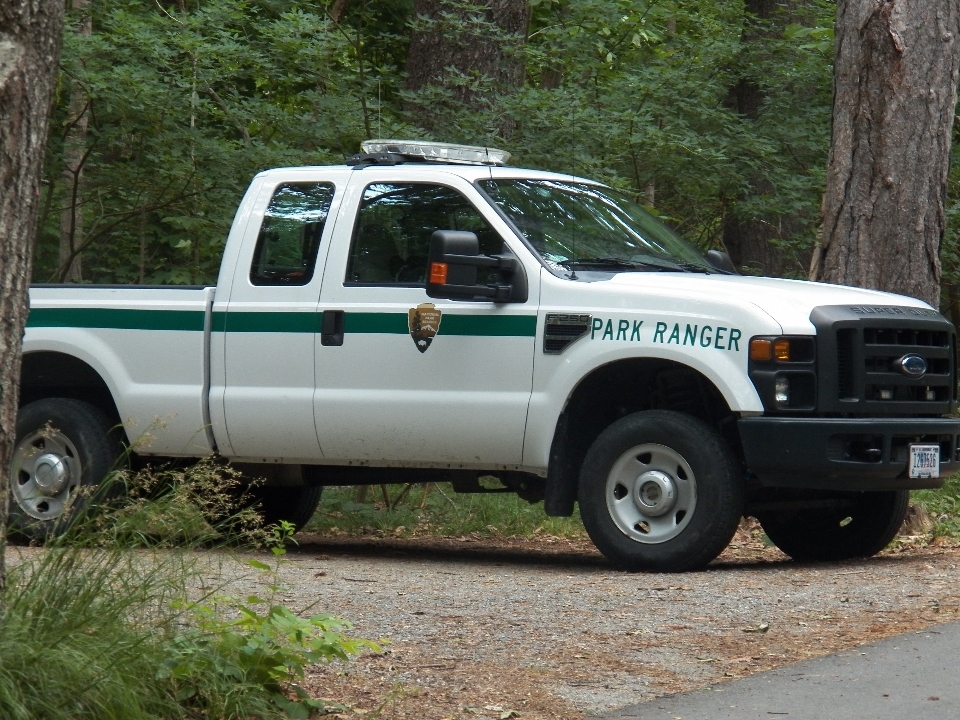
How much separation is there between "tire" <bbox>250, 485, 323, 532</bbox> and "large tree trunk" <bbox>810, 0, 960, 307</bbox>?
3.73 m

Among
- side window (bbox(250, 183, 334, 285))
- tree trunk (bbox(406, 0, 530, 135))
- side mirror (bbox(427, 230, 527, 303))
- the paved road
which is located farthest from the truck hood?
tree trunk (bbox(406, 0, 530, 135))

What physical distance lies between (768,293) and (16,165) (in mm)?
4312

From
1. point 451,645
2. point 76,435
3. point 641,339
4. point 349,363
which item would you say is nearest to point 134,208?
point 76,435

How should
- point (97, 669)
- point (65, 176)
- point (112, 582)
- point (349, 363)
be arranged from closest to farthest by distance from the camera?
point (97, 669) → point (112, 582) → point (349, 363) → point (65, 176)

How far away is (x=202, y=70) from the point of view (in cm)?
1177

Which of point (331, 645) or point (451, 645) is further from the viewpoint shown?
point (451, 645)

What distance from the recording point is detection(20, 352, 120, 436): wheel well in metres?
9.20

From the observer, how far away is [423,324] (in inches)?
323

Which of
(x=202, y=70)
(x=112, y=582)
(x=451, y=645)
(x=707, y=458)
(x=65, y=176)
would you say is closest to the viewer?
(x=112, y=582)

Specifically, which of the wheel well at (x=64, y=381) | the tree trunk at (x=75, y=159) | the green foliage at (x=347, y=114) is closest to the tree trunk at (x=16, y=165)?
the wheel well at (x=64, y=381)

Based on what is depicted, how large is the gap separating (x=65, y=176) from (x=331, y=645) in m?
9.24

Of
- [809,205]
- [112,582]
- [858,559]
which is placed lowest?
[858,559]

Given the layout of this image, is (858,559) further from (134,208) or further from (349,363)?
(134,208)

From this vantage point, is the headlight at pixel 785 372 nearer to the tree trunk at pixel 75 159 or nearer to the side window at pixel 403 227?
the side window at pixel 403 227
